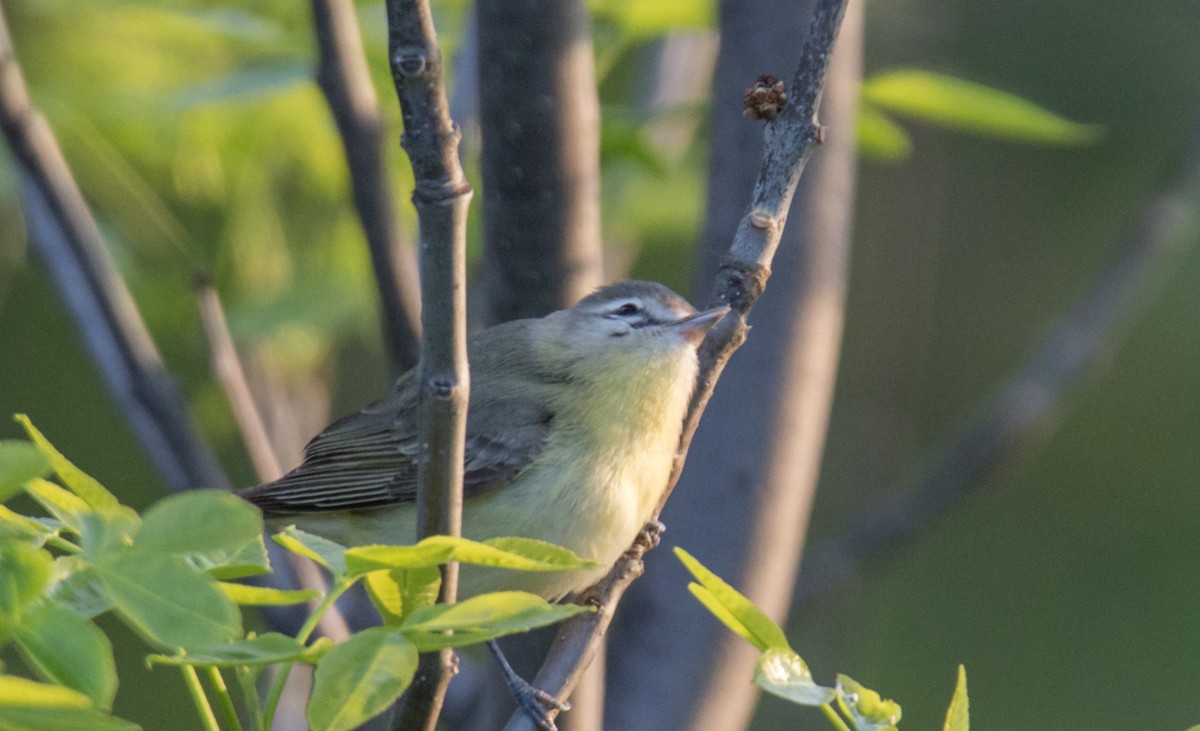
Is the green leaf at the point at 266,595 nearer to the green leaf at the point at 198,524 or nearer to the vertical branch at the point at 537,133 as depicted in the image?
the green leaf at the point at 198,524

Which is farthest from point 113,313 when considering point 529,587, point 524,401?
point 529,587

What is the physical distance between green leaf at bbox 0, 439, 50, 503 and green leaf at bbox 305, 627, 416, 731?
24cm

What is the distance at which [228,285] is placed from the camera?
3.40 metres

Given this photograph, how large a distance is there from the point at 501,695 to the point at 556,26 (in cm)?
107

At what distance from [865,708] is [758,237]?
71cm

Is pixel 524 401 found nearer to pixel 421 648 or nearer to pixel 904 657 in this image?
pixel 421 648

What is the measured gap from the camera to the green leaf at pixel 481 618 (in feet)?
3.14

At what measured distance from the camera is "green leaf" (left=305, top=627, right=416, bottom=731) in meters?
0.94

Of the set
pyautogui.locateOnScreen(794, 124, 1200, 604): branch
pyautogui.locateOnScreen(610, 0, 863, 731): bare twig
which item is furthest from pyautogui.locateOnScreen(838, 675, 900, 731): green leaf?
pyautogui.locateOnScreen(794, 124, 1200, 604): branch

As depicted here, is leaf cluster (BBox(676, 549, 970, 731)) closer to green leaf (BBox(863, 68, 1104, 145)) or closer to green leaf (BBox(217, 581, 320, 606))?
green leaf (BBox(217, 581, 320, 606))

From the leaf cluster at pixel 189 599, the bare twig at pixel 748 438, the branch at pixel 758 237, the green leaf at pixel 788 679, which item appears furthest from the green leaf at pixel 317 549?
the bare twig at pixel 748 438

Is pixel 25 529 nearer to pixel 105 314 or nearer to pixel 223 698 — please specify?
pixel 223 698

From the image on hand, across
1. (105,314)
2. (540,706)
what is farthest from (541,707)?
(105,314)

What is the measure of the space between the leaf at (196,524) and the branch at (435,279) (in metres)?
0.26
